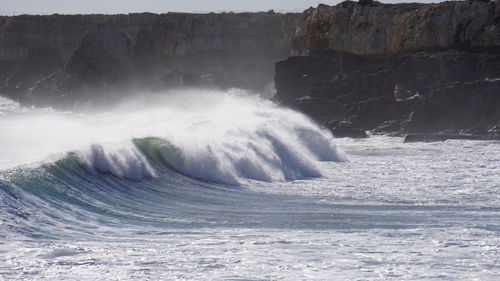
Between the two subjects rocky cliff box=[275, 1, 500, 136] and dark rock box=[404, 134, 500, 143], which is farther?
rocky cliff box=[275, 1, 500, 136]

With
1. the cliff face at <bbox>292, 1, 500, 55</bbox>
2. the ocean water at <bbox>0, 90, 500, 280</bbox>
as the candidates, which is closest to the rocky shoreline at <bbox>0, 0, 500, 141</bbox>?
the cliff face at <bbox>292, 1, 500, 55</bbox>

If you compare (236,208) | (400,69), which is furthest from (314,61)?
(236,208)

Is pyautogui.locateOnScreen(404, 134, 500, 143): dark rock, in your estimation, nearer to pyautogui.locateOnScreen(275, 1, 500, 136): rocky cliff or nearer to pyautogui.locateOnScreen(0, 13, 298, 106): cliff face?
pyautogui.locateOnScreen(275, 1, 500, 136): rocky cliff

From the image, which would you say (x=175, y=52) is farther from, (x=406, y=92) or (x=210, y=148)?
(x=210, y=148)

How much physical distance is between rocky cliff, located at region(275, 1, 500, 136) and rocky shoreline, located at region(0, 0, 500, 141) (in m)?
0.05

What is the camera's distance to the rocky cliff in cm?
3531

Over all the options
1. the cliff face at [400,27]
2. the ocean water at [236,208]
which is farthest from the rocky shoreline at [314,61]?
the ocean water at [236,208]

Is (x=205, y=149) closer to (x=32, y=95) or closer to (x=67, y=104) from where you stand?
(x=67, y=104)

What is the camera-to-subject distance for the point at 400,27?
132 ft

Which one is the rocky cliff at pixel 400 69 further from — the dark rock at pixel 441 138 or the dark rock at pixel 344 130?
the dark rock at pixel 441 138

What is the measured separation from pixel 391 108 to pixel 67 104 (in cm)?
2653

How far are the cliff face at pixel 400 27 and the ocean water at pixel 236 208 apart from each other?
1300 centimetres

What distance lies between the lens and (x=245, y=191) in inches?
691

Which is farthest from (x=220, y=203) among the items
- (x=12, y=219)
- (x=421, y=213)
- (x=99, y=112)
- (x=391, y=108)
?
(x=99, y=112)
